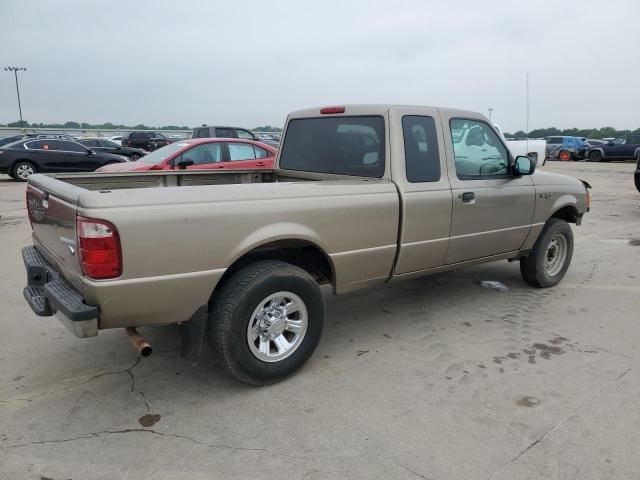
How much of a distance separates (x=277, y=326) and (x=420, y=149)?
1.89m

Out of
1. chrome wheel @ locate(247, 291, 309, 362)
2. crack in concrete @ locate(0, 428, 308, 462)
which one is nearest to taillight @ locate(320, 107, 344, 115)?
chrome wheel @ locate(247, 291, 309, 362)

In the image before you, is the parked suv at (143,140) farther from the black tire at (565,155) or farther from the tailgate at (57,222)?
the tailgate at (57,222)

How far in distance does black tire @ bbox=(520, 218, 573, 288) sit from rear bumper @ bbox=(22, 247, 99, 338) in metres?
4.38

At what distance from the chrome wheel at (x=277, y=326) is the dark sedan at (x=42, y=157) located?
15.2 m

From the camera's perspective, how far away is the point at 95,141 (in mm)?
22688

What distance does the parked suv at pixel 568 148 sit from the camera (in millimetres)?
31078

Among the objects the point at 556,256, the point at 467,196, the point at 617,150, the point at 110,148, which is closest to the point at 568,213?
the point at 556,256

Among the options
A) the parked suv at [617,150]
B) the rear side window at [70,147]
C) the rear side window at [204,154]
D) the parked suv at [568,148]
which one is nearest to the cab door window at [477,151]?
the rear side window at [204,154]

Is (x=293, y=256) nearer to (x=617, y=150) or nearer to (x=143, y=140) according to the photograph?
(x=143, y=140)

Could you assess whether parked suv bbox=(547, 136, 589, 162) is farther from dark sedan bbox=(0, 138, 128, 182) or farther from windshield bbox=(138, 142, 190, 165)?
windshield bbox=(138, 142, 190, 165)

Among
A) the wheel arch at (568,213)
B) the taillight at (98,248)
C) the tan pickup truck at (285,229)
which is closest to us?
the taillight at (98,248)

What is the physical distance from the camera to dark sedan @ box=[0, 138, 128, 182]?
645 inches

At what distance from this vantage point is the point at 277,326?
3.42m

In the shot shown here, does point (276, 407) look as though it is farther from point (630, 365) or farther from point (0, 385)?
point (630, 365)
